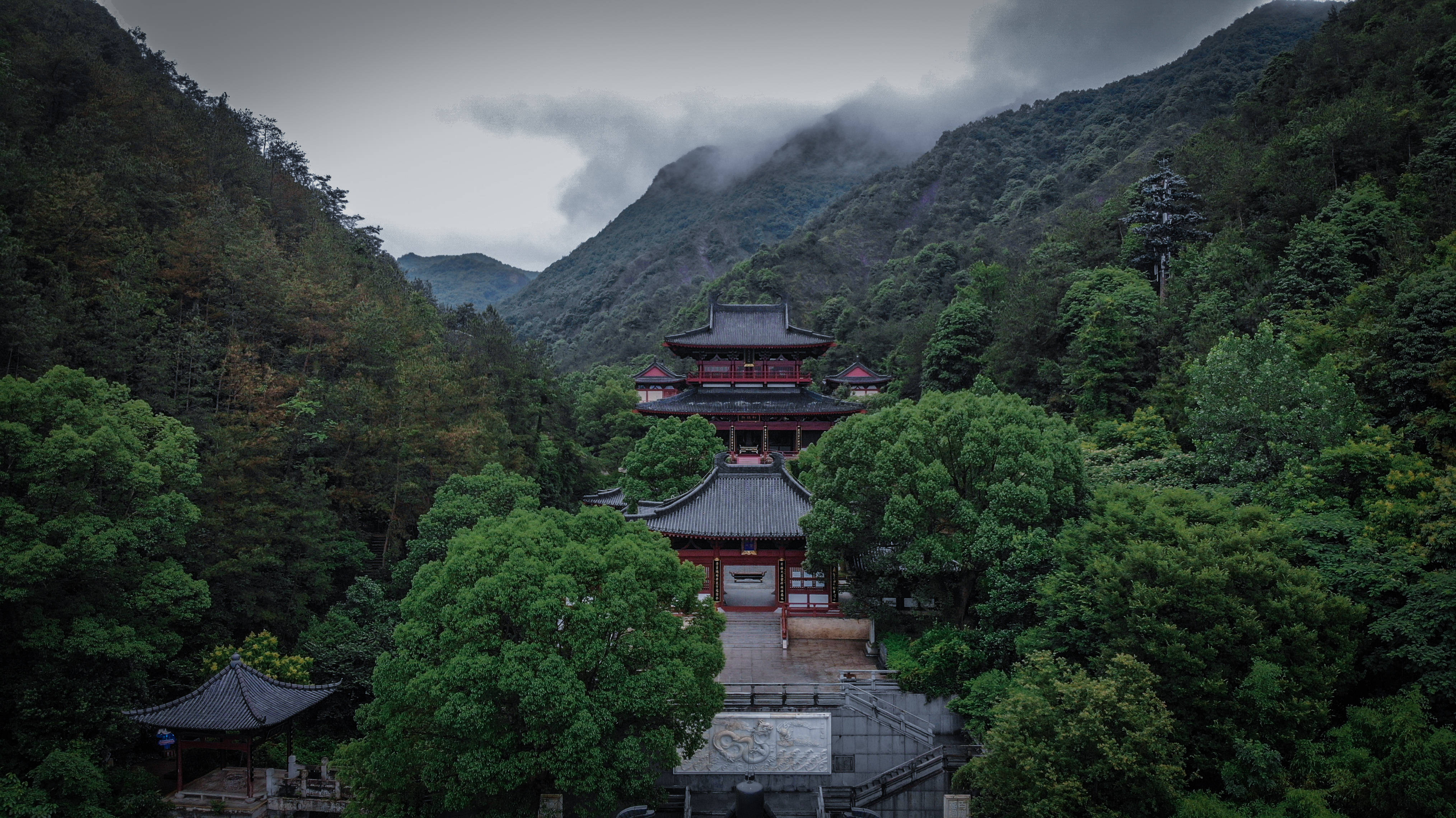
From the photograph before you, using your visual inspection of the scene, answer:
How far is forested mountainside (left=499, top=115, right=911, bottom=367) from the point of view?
107688 millimetres

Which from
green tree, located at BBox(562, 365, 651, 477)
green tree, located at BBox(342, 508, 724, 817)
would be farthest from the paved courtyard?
green tree, located at BBox(562, 365, 651, 477)

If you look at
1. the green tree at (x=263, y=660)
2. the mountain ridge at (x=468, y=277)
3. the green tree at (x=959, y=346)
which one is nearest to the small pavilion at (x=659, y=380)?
the green tree at (x=959, y=346)

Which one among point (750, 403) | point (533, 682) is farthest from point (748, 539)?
point (750, 403)

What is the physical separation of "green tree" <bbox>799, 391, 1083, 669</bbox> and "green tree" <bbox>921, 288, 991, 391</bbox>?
21.6m

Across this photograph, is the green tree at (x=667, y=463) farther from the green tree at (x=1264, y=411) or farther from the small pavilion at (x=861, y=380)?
the small pavilion at (x=861, y=380)

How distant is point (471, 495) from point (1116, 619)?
16655 mm

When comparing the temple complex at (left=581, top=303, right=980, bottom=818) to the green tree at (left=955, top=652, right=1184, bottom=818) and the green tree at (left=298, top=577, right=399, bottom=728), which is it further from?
the green tree at (left=298, top=577, right=399, bottom=728)

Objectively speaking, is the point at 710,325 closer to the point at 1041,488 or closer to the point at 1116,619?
the point at 1041,488

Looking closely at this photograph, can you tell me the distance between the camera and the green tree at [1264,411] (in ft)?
53.2

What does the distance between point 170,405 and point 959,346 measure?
3417cm

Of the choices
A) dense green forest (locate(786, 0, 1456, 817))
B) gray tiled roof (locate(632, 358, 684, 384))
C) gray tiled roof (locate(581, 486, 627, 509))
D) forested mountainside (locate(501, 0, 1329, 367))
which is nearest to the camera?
dense green forest (locate(786, 0, 1456, 817))

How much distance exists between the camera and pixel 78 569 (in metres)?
14.5

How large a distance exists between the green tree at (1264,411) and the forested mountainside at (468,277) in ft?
450

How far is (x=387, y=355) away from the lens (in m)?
29.4
